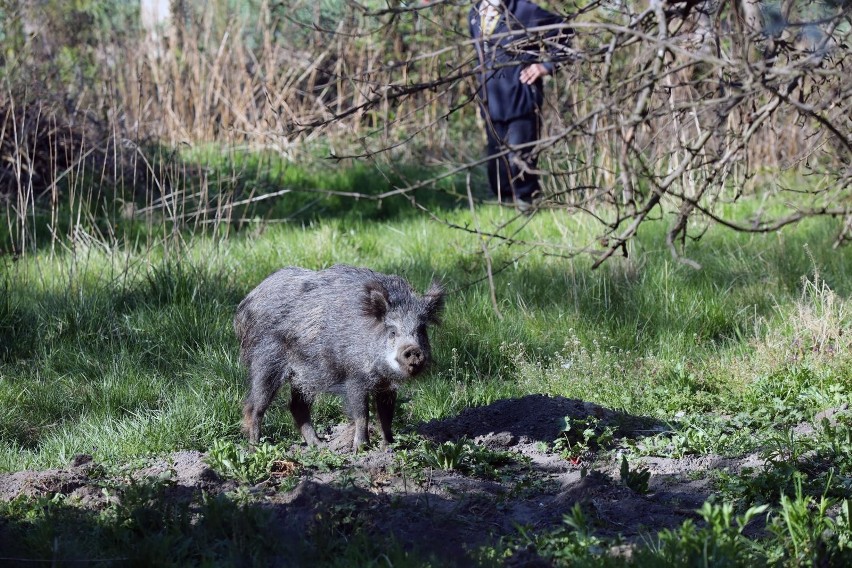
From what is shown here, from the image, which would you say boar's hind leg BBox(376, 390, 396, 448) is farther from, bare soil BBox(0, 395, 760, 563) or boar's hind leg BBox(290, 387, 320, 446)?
boar's hind leg BBox(290, 387, 320, 446)

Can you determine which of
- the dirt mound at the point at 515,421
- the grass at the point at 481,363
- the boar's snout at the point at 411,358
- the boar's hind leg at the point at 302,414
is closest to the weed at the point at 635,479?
the grass at the point at 481,363

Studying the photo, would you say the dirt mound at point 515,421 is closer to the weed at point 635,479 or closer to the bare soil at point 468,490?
the bare soil at point 468,490

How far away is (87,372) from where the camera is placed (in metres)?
6.18

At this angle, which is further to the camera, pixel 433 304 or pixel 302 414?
pixel 302 414

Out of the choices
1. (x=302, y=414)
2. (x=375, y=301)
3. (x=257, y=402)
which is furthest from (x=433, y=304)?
(x=257, y=402)

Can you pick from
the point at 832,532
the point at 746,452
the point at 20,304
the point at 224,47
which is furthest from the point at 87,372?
the point at 224,47

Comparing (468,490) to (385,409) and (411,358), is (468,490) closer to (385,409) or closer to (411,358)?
(411,358)

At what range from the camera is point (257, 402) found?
5.37m

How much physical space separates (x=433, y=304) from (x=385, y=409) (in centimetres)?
62

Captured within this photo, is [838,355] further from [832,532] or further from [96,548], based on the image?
[96,548]

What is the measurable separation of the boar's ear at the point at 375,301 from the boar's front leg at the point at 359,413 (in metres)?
0.39

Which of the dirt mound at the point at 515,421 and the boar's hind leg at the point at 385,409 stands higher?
the boar's hind leg at the point at 385,409

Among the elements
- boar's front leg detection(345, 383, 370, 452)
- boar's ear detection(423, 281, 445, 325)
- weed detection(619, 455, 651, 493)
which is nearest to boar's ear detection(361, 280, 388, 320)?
boar's ear detection(423, 281, 445, 325)

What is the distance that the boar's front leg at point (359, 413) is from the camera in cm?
518
